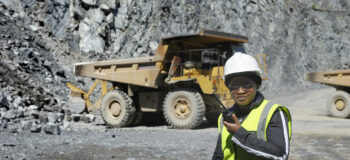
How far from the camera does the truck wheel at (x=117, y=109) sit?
34.1 ft

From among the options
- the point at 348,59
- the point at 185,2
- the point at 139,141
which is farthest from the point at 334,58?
the point at 139,141

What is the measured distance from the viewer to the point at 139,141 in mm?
7328

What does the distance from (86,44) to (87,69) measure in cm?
1683

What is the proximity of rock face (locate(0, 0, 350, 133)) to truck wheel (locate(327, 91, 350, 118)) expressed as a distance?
13.6 metres

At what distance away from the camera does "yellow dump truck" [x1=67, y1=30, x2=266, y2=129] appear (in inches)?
372

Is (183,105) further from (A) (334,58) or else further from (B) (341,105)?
(A) (334,58)

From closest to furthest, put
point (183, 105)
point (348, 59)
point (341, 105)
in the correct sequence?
point (183, 105) < point (341, 105) < point (348, 59)

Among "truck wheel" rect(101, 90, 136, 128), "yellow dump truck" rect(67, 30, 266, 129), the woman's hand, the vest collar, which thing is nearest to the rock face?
"truck wheel" rect(101, 90, 136, 128)

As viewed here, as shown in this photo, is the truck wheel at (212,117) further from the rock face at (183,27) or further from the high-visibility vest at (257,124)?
the rock face at (183,27)

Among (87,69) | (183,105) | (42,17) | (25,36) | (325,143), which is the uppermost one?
(42,17)

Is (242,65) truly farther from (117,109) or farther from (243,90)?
(117,109)

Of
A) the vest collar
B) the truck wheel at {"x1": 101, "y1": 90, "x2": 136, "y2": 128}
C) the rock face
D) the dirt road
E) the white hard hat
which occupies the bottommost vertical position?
the dirt road

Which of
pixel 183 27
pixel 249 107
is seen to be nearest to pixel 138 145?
pixel 249 107

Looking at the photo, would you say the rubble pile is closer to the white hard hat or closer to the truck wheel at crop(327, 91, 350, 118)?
the white hard hat
